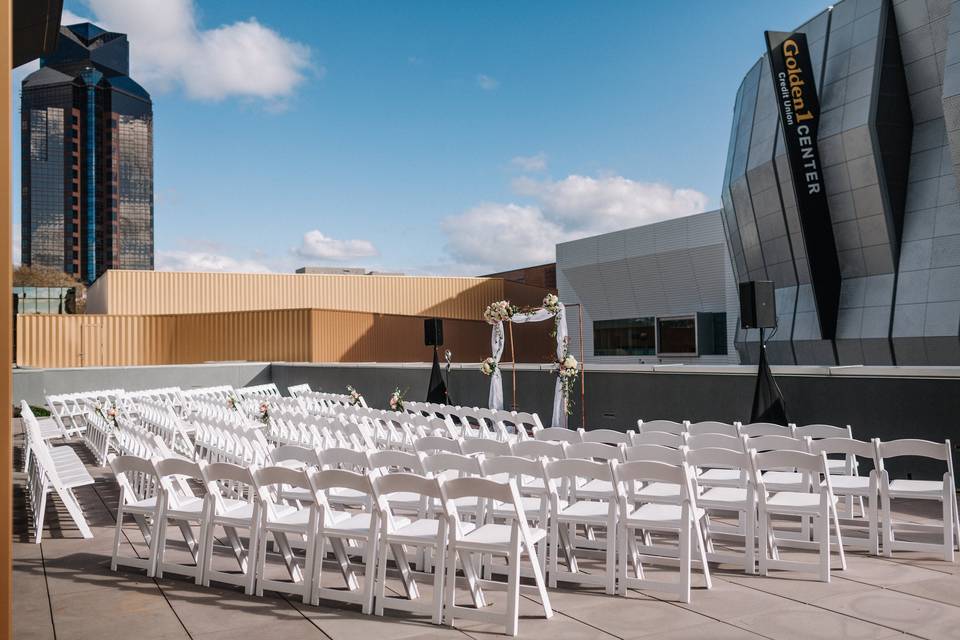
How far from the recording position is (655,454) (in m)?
5.55

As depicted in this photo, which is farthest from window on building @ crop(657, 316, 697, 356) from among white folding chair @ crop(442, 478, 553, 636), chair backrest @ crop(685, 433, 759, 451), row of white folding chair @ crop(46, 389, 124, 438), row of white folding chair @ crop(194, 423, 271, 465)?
white folding chair @ crop(442, 478, 553, 636)

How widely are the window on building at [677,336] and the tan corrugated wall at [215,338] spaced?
9.76 m

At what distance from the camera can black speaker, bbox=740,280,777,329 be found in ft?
34.8

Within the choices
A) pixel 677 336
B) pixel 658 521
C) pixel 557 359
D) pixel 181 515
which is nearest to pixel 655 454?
pixel 658 521

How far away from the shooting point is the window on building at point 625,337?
31891 mm

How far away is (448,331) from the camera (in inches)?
1312

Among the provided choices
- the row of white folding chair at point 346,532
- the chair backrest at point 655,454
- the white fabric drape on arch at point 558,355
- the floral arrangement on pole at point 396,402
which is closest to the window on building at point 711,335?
the white fabric drape on arch at point 558,355

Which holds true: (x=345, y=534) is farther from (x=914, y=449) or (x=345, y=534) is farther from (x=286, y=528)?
(x=914, y=449)

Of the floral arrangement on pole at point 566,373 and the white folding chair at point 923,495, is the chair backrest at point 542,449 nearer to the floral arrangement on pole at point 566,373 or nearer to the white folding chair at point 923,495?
the white folding chair at point 923,495

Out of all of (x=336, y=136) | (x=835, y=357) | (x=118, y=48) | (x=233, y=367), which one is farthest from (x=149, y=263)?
(x=835, y=357)

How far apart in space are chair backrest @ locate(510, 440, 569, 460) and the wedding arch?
6.30 metres

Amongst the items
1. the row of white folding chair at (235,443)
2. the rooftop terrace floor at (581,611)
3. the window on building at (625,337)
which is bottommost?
the rooftop terrace floor at (581,611)

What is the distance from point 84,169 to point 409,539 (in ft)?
422

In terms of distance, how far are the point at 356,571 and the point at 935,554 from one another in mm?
4033
